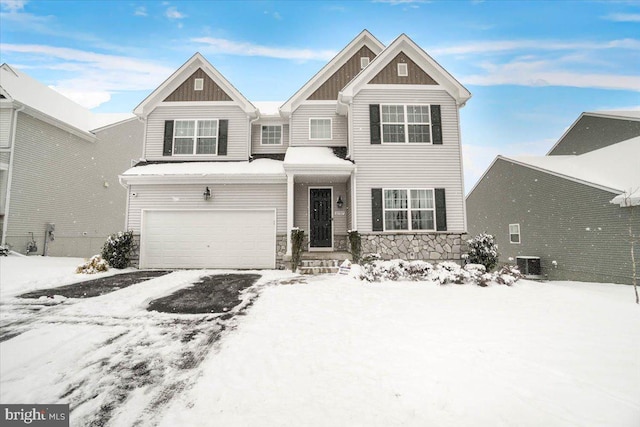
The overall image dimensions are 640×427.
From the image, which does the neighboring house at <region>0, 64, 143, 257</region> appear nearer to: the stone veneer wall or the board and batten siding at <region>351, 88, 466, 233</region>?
the board and batten siding at <region>351, 88, 466, 233</region>

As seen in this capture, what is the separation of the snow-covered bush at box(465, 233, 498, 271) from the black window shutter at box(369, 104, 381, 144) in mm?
5183

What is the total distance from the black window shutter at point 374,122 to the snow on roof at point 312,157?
1.56 meters

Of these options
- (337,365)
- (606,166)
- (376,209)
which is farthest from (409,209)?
(606,166)

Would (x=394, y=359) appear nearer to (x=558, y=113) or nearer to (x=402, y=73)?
(x=402, y=73)

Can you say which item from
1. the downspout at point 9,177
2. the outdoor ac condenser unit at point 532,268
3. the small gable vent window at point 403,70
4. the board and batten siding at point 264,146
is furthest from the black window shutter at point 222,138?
the outdoor ac condenser unit at point 532,268

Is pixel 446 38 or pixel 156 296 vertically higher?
pixel 446 38

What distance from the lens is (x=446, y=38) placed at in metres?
13.5

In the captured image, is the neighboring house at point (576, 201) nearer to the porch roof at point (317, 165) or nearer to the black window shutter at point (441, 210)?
the black window shutter at point (441, 210)

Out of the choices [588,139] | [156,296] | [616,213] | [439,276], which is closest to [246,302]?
[156,296]

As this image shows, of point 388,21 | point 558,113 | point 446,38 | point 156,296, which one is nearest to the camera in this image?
point 156,296

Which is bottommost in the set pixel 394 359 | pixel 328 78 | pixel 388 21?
pixel 394 359

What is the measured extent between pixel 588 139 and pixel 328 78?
15.9 meters

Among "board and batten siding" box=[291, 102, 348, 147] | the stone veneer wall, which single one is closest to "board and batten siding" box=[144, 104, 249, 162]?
"board and batten siding" box=[291, 102, 348, 147]

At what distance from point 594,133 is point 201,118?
21.4m
